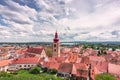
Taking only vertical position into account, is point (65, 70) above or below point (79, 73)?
above

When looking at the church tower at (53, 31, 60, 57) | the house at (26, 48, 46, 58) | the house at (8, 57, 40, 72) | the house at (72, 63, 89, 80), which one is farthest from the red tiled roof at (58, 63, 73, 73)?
the house at (26, 48, 46, 58)

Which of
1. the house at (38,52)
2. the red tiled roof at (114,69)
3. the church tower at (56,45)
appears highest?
the church tower at (56,45)

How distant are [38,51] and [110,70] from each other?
1576 inches

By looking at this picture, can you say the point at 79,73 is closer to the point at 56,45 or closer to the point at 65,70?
the point at 65,70

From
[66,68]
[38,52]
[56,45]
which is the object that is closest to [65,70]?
[66,68]

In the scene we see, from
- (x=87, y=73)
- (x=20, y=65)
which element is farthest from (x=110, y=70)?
(x=20, y=65)

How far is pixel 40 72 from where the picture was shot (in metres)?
57.8

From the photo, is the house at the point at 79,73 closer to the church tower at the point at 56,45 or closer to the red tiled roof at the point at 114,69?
the red tiled roof at the point at 114,69

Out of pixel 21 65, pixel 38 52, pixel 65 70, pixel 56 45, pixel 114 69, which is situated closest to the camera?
pixel 65 70

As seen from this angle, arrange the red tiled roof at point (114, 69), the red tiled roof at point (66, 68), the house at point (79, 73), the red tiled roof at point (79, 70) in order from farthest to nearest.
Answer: the red tiled roof at point (114, 69), the red tiled roof at point (66, 68), the red tiled roof at point (79, 70), the house at point (79, 73)

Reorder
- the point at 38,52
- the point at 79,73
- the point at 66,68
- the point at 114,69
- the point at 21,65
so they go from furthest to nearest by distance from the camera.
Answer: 1. the point at 38,52
2. the point at 21,65
3. the point at 114,69
4. the point at 66,68
5. the point at 79,73

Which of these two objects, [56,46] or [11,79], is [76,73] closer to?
[11,79]

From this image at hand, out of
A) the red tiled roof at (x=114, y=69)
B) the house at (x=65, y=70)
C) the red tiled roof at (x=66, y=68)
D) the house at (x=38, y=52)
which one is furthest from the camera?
the house at (x=38, y=52)

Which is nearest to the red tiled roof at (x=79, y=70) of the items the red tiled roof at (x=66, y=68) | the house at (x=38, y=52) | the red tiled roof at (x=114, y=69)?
the red tiled roof at (x=66, y=68)
